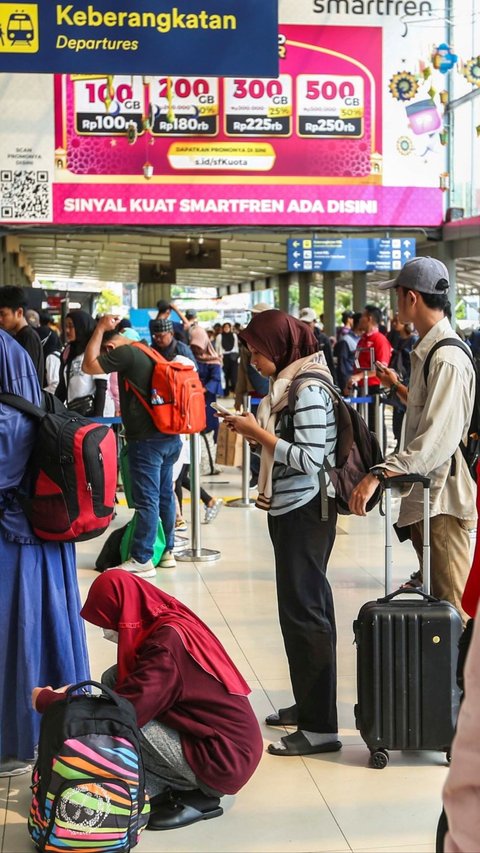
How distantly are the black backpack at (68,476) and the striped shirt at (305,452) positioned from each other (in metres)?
0.62

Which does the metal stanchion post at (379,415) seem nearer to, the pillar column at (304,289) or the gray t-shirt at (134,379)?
the gray t-shirt at (134,379)

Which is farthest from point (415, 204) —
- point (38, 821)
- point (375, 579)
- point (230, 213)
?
point (38, 821)

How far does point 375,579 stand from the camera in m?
7.07

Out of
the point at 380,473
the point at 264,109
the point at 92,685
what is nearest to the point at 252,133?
the point at 264,109

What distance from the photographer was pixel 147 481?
718 centimetres

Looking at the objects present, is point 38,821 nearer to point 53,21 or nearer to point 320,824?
point 320,824

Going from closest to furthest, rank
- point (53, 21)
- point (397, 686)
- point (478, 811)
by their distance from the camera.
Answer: point (478, 811) < point (397, 686) < point (53, 21)

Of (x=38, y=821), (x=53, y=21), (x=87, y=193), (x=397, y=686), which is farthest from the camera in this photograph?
(x=87, y=193)

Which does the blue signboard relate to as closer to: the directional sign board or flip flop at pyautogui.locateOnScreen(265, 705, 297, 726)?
flip flop at pyautogui.locateOnScreen(265, 705, 297, 726)

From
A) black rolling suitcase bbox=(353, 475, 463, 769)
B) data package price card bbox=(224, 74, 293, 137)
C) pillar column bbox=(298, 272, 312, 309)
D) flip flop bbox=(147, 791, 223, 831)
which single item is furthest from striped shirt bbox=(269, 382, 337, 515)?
pillar column bbox=(298, 272, 312, 309)

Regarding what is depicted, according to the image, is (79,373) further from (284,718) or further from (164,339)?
(284,718)

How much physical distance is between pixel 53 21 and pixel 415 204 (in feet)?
→ 43.6

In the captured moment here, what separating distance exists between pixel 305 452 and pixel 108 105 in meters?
14.1

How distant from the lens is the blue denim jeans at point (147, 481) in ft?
23.4
